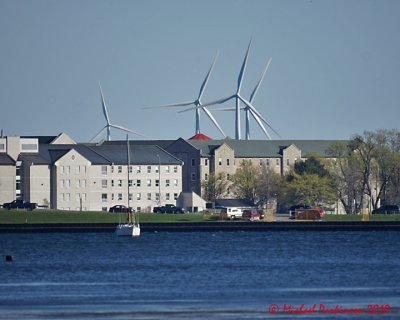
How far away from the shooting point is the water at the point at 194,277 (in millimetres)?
Answer: 61062

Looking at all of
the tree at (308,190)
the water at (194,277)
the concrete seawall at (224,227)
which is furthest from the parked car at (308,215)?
the water at (194,277)

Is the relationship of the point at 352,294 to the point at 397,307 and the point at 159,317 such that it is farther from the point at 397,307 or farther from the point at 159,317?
the point at 159,317

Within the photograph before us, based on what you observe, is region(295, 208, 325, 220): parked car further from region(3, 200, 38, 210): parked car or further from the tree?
region(3, 200, 38, 210): parked car

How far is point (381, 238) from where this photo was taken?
417ft

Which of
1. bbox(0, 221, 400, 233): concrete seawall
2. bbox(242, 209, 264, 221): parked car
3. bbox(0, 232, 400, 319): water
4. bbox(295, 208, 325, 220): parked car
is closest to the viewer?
bbox(0, 232, 400, 319): water

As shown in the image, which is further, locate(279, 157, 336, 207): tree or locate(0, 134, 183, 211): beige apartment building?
locate(0, 134, 183, 211): beige apartment building

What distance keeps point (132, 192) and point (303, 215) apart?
42.9 m

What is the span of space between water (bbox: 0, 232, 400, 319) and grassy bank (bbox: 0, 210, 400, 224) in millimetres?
31180

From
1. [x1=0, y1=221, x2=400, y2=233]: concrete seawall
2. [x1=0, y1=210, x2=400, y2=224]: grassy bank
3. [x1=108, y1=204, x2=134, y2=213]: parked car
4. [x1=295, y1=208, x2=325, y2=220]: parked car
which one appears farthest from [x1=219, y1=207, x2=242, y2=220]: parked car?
[x1=108, y1=204, x2=134, y2=213]: parked car

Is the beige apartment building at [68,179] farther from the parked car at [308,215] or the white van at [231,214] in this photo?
the parked car at [308,215]

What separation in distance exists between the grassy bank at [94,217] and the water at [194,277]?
102 feet

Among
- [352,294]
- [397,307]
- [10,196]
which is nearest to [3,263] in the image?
[352,294]

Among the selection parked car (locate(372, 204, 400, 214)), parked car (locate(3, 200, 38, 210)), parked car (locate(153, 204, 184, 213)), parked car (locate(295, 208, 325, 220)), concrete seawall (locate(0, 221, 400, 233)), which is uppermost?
parked car (locate(3, 200, 38, 210))

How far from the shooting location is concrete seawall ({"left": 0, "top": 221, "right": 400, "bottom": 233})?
144250mm
